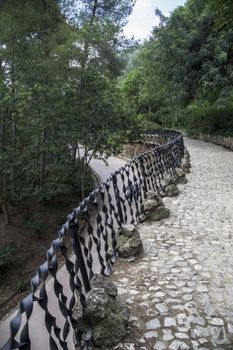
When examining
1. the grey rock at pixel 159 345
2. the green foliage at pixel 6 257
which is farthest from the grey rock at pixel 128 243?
the green foliage at pixel 6 257

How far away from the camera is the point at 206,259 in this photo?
3.88 meters

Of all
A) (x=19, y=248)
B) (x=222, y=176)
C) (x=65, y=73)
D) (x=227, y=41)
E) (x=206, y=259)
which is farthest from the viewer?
(x=227, y=41)

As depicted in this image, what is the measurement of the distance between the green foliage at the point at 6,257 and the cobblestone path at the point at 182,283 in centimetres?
605

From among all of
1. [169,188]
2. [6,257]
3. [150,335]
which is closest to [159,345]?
[150,335]

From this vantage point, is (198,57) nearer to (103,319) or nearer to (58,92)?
(58,92)

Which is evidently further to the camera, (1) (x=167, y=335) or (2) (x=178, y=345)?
(1) (x=167, y=335)

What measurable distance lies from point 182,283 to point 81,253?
47.4 inches

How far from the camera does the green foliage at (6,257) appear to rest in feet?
31.8

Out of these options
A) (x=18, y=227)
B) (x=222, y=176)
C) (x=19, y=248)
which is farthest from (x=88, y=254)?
(x=18, y=227)

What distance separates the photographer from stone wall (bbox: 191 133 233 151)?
684 inches

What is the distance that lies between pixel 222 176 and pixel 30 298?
28.9 ft

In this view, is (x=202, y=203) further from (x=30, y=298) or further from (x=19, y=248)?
(x=19, y=248)

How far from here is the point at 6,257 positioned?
32.0ft

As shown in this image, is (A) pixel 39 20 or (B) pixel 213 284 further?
(A) pixel 39 20
